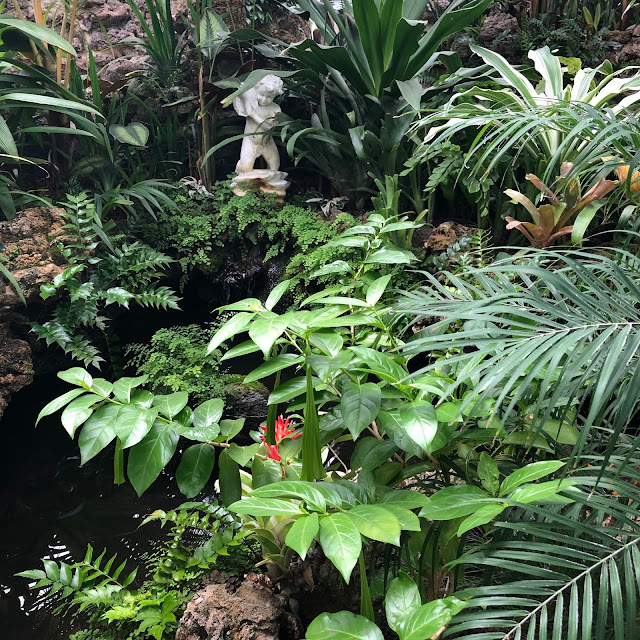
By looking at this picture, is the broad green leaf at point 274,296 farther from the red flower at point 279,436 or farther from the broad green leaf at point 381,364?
the red flower at point 279,436

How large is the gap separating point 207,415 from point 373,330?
56 centimetres

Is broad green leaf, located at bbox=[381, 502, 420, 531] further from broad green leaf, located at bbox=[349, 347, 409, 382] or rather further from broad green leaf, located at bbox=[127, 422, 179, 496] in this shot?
broad green leaf, located at bbox=[127, 422, 179, 496]

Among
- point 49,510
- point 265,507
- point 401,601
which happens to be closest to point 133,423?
point 265,507

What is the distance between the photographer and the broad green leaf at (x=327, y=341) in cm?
97

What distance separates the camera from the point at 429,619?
72 cm

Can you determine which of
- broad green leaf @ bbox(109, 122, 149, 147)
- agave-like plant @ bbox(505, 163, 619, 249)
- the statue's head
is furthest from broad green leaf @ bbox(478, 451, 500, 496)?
the statue's head

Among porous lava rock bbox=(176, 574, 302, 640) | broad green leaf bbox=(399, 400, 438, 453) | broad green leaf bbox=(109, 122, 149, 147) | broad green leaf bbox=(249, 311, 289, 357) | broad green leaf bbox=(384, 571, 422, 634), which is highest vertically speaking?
broad green leaf bbox=(109, 122, 149, 147)

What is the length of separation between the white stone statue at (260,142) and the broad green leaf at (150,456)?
268 cm

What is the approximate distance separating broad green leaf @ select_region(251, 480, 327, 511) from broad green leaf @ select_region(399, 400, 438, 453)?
0.18 metres

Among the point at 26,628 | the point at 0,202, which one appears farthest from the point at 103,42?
the point at 26,628

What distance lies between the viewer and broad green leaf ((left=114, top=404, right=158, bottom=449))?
2.78 ft

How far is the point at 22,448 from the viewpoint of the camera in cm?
264

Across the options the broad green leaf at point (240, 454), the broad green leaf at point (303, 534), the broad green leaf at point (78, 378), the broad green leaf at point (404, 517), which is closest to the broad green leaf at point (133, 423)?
the broad green leaf at point (78, 378)

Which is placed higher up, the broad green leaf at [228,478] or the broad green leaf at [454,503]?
the broad green leaf at [454,503]
